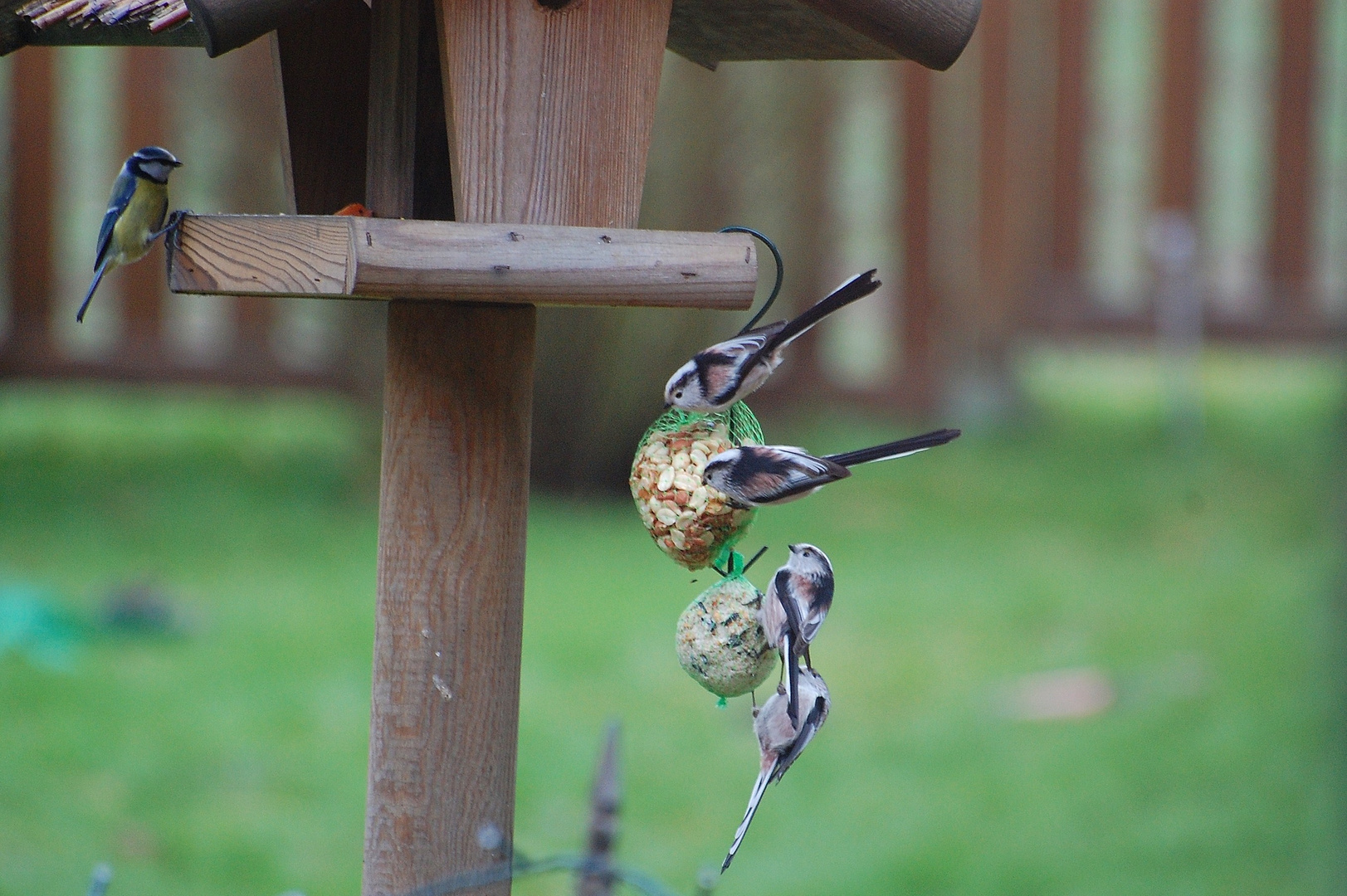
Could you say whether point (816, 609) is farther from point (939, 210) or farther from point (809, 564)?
point (939, 210)

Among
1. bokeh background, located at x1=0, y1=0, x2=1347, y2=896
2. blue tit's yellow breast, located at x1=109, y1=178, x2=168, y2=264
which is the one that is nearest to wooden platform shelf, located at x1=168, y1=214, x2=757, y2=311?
blue tit's yellow breast, located at x1=109, y1=178, x2=168, y2=264

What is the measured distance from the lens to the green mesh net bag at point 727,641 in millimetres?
1969

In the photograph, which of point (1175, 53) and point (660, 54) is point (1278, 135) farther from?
point (660, 54)

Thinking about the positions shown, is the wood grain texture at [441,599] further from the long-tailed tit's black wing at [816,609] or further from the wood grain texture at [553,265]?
the long-tailed tit's black wing at [816,609]

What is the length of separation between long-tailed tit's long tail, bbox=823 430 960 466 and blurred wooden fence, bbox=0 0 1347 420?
6510 millimetres

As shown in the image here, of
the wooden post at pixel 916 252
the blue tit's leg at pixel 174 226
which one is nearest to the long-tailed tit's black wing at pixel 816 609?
the blue tit's leg at pixel 174 226

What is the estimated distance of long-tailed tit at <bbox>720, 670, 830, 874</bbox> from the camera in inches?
70.8

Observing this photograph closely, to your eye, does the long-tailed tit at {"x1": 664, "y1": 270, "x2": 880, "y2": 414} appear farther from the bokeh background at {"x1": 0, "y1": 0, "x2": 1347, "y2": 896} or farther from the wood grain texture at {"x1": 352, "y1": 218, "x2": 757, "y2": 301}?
the bokeh background at {"x1": 0, "y1": 0, "x2": 1347, "y2": 896}

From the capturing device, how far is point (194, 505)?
318 inches

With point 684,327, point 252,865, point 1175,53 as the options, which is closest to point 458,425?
point 252,865

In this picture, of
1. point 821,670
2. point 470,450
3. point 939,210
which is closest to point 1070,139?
point 939,210

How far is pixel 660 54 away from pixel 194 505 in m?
6.55

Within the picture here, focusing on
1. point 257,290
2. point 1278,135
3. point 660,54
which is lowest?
point 257,290

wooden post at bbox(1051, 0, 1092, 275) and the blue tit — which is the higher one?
wooden post at bbox(1051, 0, 1092, 275)
